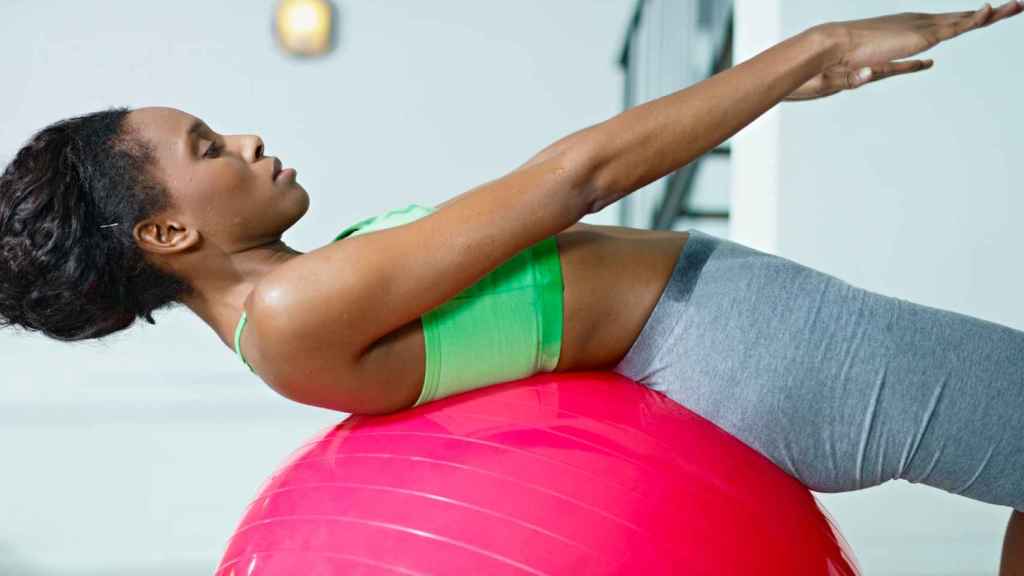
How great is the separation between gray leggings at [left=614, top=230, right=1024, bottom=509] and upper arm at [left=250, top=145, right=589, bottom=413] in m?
0.19

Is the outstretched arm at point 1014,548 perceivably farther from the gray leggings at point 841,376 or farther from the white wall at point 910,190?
the white wall at point 910,190

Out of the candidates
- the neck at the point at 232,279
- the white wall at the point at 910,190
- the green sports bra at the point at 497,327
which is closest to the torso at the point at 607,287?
the green sports bra at the point at 497,327

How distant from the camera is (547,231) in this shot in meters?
1.03

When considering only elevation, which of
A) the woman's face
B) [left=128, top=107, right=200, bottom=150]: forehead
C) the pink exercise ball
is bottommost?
the pink exercise ball

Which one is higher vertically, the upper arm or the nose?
the nose

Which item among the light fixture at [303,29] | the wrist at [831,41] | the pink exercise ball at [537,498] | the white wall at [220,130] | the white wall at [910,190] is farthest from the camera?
the light fixture at [303,29]

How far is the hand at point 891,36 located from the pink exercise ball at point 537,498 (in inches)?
14.7

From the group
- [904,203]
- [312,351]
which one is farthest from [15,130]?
[312,351]

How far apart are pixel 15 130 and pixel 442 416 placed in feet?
10.7

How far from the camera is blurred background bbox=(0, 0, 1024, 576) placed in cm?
215

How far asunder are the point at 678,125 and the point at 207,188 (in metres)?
0.44

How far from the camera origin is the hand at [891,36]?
1120 mm

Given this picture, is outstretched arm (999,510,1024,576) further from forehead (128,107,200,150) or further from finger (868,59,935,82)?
forehead (128,107,200,150)

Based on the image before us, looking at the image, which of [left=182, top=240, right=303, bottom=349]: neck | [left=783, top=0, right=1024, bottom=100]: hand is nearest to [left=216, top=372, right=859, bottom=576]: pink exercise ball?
[left=182, top=240, right=303, bottom=349]: neck
